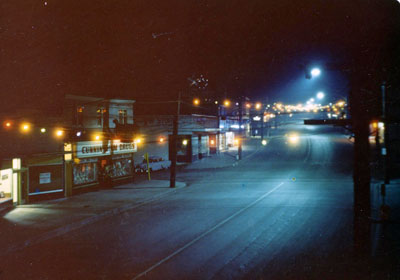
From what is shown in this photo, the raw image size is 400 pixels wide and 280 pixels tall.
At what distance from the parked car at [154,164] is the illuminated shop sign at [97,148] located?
20.6ft

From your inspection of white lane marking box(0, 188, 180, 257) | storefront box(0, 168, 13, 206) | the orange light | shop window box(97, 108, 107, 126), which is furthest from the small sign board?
white lane marking box(0, 188, 180, 257)

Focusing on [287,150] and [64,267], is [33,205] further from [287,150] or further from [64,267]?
[287,150]

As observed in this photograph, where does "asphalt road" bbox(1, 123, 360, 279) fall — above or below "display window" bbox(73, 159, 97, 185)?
below

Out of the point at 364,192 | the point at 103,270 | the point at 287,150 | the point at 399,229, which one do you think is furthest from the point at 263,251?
the point at 287,150

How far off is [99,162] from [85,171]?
150cm

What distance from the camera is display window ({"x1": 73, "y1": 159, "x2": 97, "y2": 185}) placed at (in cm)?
2236

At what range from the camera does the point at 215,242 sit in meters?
11.0

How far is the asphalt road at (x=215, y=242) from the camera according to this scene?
8.72m

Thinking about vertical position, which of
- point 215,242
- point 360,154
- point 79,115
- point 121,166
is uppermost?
point 79,115

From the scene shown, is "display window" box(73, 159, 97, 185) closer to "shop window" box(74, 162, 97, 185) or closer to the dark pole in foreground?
"shop window" box(74, 162, 97, 185)

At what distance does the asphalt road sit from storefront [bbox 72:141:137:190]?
6.26m

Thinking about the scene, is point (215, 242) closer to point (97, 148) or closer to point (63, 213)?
point (63, 213)

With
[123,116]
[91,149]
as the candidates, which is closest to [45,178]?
[91,149]

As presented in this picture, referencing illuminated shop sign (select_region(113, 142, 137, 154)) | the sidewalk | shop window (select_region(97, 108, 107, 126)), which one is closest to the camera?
the sidewalk
